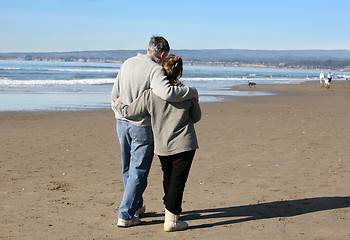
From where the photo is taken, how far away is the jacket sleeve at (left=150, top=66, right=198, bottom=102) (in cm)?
421

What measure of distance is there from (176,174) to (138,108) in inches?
28.2

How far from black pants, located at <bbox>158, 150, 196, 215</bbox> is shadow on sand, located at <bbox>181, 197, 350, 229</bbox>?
1.14 ft

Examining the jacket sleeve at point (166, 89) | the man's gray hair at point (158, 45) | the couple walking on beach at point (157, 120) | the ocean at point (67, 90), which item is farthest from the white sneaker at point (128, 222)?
the ocean at point (67, 90)

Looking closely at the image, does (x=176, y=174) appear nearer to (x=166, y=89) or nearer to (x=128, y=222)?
(x=128, y=222)

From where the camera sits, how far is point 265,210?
5.26 meters

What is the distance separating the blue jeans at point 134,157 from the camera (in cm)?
446

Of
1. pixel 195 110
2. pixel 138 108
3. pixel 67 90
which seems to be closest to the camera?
pixel 138 108

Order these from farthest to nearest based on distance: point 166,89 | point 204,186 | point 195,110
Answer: point 204,186
point 195,110
point 166,89

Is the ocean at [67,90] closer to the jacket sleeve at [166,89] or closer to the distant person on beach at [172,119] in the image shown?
the distant person on beach at [172,119]

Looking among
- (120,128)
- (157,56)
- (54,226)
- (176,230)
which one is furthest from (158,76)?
(54,226)

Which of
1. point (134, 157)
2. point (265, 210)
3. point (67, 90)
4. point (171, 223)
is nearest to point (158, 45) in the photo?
point (134, 157)

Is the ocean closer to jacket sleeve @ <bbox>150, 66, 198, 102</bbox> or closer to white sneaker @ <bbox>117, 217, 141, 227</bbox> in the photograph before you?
white sneaker @ <bbox>117, 217, 141, 227</bbox>

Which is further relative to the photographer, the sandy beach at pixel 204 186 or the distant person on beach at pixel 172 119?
the sandy beach at pixel 204 186

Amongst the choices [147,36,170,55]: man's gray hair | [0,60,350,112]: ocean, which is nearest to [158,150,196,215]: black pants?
[147,36,170,55]: man's gray hair
